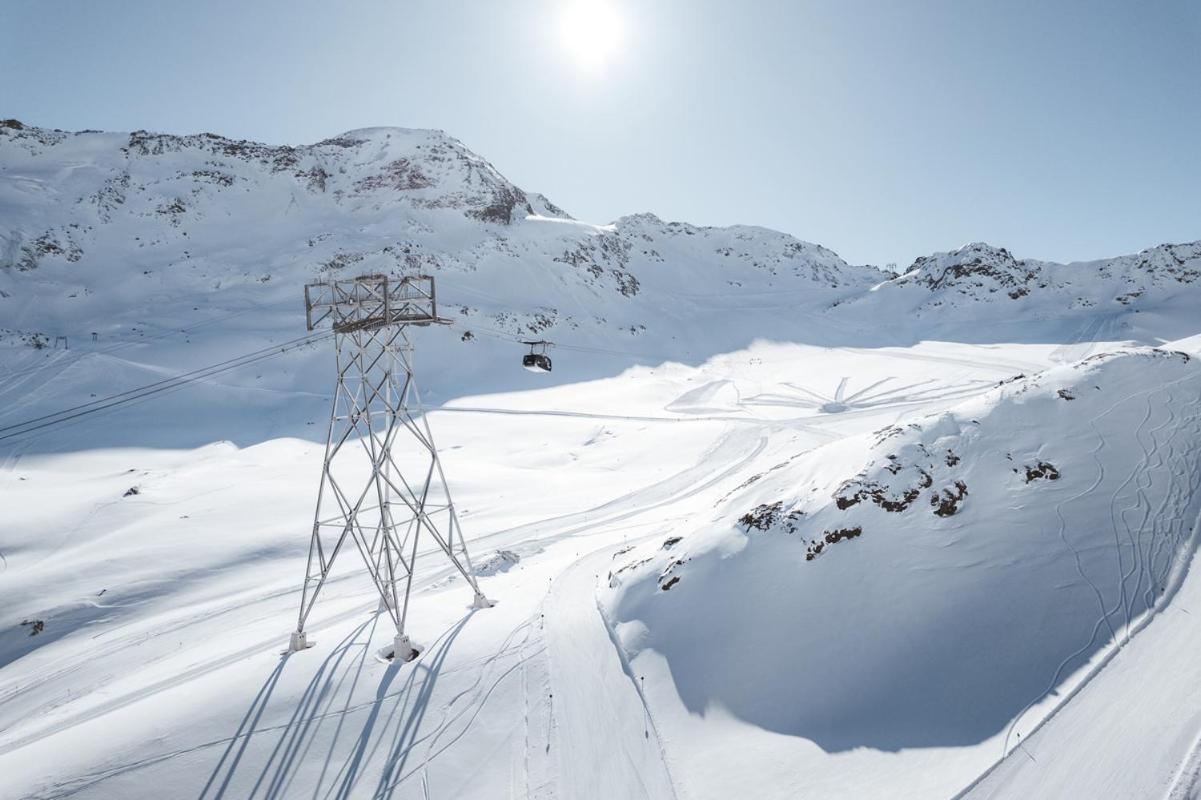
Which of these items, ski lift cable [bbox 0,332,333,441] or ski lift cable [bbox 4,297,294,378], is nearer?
ski lift cable [bbox 0,332,333,441]

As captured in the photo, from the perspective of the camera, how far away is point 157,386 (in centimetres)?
3644

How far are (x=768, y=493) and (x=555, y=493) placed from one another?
520 inches

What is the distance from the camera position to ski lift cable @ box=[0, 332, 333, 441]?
2992 cm

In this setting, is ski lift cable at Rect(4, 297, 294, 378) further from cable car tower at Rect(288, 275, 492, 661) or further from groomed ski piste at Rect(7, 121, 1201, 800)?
cable car tower at Rect(288, 275, 492, 661)

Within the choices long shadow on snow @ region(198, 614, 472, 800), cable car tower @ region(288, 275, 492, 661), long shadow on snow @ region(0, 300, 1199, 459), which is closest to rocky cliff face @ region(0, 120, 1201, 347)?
long shadow on snow @ region(0, 300, 1199, 459)

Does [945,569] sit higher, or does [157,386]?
[157,386]

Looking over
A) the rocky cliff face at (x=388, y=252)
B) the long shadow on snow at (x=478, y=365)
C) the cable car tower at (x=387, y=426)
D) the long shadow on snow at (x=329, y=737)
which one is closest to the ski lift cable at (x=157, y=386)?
the long shadow on snow at (x=478, y=365)

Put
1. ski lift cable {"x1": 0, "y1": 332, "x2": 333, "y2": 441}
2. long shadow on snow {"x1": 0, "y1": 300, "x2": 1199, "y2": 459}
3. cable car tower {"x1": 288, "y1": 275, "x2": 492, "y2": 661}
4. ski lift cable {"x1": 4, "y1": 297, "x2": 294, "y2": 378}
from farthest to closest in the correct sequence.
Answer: ski lift cable {"x1": 4, "y1": 297, "x2": 294, "y2": 378} → long shadow on snow {"x1": 0, "y1": 300, "x2": 1199, "y2": 459} → ski lift cable {"x1": 0, "y1": 332, "x2": 333, "y2": 441} → cable car tower {"x1": 288, "y1": 275, "x2": 492, "y2": 661}

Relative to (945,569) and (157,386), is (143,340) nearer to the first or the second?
(157,386)

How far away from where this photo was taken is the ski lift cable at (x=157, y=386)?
98.2 feet

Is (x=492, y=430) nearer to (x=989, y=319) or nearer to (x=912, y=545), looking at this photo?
(x=912, y=545)

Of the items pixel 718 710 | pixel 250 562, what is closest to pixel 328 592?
pixel 250 562

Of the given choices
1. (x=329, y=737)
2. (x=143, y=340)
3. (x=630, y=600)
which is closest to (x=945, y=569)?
(x=630, y=600)

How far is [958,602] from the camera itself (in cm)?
876
